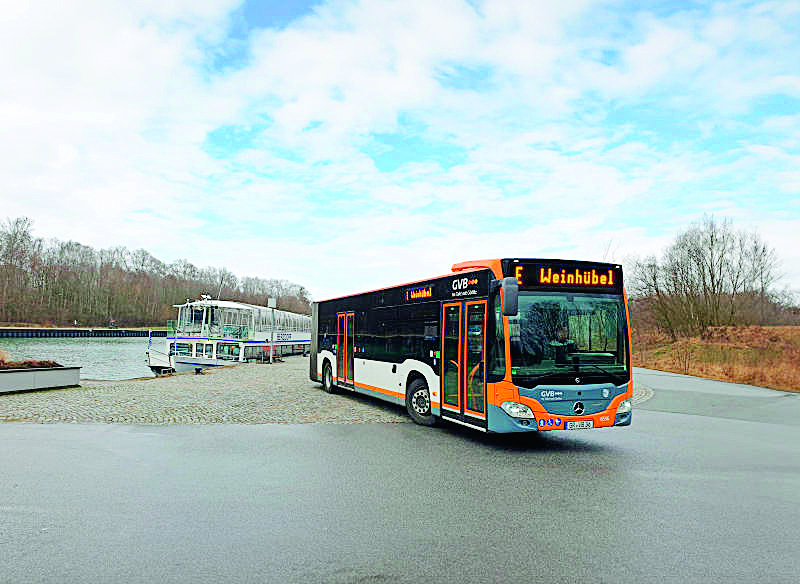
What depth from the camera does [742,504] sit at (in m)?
7.12

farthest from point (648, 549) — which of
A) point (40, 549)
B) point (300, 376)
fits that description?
point (300, 376)

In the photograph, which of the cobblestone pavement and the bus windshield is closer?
the bus windshield

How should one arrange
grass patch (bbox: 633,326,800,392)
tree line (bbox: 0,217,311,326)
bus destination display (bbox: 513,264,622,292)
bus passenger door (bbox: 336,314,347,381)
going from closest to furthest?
1. bus destination display (bbox: 513,264,622,292)
2. bus passenger door (bbox: 336,314,347,381)
3. grass patch (bbox: 633,326,800,392)
4. tree line (bbox: 0,217,311,326)

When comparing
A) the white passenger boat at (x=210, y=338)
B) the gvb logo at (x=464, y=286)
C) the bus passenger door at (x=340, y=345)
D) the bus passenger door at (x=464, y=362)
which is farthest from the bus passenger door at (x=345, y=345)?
the white passenger boat at (x=210, y=338)

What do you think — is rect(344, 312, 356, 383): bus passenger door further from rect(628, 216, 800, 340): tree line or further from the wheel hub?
rect(628, 216, 800, 340): tree line

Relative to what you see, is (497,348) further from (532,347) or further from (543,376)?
(543,376)

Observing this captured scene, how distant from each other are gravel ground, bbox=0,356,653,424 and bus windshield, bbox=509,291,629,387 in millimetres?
4429

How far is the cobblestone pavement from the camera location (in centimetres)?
1332

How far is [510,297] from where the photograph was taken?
9406 mm

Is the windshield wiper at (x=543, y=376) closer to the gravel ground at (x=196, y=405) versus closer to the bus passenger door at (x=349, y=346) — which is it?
the gravel ground at (x=196, y=405)

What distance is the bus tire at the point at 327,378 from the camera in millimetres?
19141

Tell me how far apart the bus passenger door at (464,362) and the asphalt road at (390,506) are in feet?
1.81

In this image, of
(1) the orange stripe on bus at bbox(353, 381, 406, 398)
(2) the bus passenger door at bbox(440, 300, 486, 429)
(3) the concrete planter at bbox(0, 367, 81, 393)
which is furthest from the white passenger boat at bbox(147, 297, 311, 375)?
(2) the bus passenger door at bbox(440, 300, 486, 429)

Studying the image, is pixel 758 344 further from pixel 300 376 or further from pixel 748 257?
pixel 300 376
